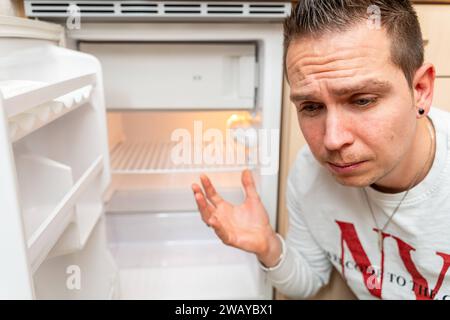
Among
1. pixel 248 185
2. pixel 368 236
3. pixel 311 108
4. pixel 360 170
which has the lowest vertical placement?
pixel 368 236

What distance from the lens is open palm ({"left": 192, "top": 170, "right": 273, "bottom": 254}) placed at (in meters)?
0.78

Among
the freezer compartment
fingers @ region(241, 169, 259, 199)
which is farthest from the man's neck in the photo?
the freezer compartment

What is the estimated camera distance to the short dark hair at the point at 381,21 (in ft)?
1.88

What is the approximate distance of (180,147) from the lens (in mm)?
1464

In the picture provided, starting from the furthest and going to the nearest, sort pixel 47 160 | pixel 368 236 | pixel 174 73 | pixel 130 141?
1. pixel 130 141
2. pixel 174 73
3. pixel 368 236
4. pixel 47 160

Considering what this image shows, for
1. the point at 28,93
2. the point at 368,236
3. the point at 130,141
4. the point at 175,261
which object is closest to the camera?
the point at 28,93

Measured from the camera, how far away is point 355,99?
59 centimetres

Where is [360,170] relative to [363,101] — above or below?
below

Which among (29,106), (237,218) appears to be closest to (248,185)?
(237,218)

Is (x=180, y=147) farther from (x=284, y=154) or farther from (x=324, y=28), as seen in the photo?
(x=324, y=28)

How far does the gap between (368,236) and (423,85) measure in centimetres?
37

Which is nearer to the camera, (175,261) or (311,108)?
(311,108)

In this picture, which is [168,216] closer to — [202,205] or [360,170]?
[202,205]

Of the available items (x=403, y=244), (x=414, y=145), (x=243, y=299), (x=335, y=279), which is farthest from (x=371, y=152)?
(x=243, y=299)
